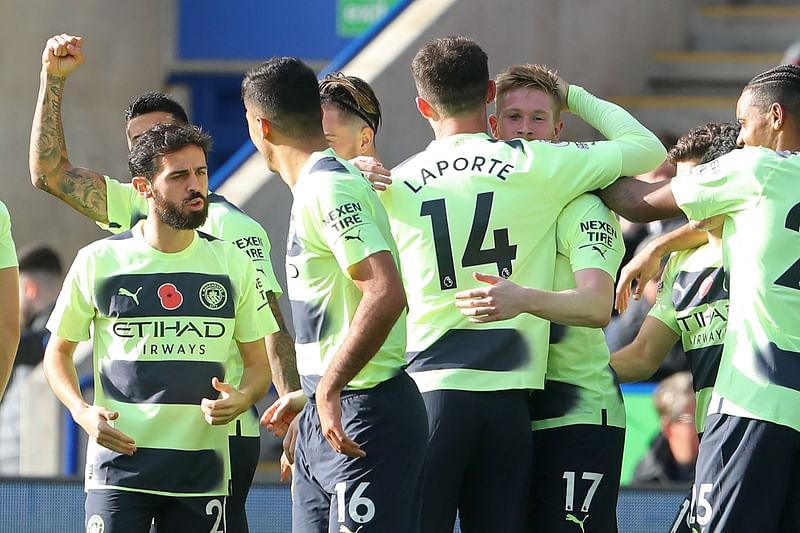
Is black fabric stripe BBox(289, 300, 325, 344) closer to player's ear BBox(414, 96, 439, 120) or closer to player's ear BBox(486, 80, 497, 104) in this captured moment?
player's ear BBox(414, 96, 439, 120)

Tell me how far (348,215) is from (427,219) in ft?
1.90

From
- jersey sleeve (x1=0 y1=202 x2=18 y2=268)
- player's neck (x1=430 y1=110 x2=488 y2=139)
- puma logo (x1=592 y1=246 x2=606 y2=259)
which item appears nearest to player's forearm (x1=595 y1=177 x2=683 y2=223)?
puma logo (x1=592 y1=246 x2=606 y2=259)

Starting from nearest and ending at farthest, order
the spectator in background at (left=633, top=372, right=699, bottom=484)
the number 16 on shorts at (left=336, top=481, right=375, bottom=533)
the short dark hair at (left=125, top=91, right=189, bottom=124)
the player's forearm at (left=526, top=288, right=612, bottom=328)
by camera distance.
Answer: the number 16 on shorts at (left=336, top=481, right=375, bottom=533) < the player's forearm at (left=526, top=288, right=612, bottom=328) < the short dark hair at (left=125, top=91, right=189, bottom=124) < the spectator in background at (left=633, top=372, right=699, bottom=484)

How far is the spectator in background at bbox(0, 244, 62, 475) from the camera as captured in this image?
31.7 ft

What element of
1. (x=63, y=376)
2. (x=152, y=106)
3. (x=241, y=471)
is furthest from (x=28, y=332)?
(x=63, y=376)

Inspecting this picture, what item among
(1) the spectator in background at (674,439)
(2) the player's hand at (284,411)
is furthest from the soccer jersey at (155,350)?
(1) the spectator in background at (674,439)

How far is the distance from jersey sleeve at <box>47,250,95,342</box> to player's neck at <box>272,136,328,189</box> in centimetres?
100

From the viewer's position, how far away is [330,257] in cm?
470

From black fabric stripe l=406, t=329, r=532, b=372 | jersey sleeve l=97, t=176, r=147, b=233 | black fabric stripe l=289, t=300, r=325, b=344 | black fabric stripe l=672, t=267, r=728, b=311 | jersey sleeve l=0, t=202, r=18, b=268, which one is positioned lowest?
black fabric stripe l=406, t=329, r=532, b=372

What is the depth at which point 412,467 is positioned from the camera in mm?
4684

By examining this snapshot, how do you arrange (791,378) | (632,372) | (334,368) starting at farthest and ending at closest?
1. (632,372)
2. (791,378)
3. (334,368)

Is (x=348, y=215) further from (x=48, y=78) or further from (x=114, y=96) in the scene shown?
(x=114, y=96)

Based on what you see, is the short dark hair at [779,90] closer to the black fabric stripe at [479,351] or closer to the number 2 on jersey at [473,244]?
the number 2 on jersey at [473,244]

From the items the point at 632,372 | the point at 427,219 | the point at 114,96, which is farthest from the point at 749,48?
the point at 427,219
